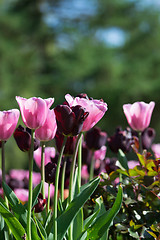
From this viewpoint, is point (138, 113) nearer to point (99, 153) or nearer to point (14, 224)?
point (99, 153)

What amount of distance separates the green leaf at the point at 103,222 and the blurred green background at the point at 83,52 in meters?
10.0

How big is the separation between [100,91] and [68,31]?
2289 millimetres

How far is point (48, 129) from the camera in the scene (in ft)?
2.62

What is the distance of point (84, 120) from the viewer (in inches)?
28.6

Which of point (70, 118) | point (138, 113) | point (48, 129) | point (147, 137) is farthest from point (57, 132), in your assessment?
point (147, 137)

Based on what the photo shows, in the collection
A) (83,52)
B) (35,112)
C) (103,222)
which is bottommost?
(103,222)

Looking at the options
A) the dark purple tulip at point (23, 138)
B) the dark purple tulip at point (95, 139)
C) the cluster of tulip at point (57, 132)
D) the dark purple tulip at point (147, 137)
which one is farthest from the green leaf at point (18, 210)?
the dark purple tulip at point (147, 137)

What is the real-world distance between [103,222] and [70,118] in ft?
0.73

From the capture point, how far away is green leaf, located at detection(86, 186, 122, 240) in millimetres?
724

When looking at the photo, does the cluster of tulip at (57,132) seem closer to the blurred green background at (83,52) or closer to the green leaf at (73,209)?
the green leaf at (73,209)

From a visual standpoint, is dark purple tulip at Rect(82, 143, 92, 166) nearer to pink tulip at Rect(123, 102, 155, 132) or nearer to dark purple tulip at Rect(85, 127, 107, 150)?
dark purple tulip at Rect(85, 127, 107, 150)

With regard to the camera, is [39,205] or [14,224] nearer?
[14,224]

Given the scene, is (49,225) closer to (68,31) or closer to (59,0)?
(68,31)

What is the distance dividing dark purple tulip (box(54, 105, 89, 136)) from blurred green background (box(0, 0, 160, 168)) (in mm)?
10068
